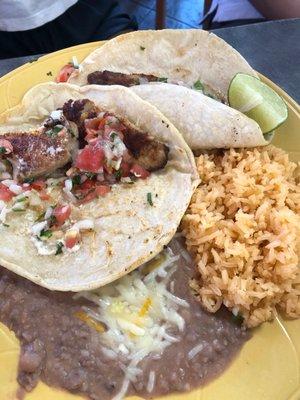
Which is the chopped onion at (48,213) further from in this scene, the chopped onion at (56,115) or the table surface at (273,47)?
the table surface at (273,47)

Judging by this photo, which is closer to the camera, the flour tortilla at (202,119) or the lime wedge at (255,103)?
the flour tortilla at (202,119)

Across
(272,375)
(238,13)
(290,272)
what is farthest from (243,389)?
(238,13)

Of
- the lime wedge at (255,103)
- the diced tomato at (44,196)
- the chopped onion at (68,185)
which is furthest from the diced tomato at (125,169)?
the lime wedge at (255,103)

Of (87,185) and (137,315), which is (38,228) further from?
(137,315)

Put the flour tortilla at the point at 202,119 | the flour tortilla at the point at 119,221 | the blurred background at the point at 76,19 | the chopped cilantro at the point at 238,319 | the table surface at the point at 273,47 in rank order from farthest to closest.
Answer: the table surface at the point at 273,47 → the blurred background at the point at 76,19 → the flour tortilla at the point at 202,119 → the chopped cilantro at the point at 238,319 → the flour tortilla at the point at 119,221

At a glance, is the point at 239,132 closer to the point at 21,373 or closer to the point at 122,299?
the point at 122,299

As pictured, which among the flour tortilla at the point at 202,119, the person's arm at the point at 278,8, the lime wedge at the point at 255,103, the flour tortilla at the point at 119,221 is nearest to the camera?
the flour tortilla at the point at 119,221

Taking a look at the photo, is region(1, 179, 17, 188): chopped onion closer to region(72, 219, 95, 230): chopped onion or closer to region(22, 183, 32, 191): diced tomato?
region(22, 183, 32, 191): diced tomato
